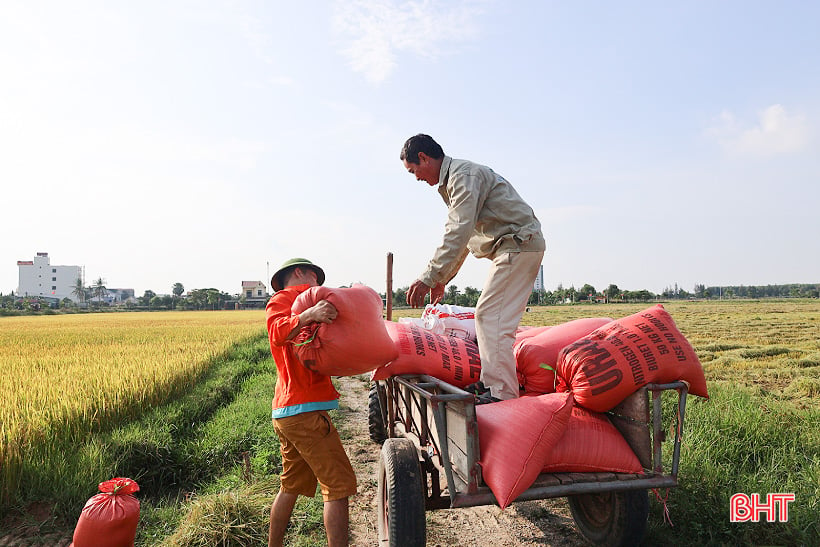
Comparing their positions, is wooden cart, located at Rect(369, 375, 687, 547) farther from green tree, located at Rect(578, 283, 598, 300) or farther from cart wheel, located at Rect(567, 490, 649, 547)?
green tree, located at Rect(578, 283, 598, 300)

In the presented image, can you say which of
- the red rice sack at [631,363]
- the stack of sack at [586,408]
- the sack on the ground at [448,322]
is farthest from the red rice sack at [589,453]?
the sack on the ground at [448,322]

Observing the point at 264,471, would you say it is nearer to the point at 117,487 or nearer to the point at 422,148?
the point at 117,487

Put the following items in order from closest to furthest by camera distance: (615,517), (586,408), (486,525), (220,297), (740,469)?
(586,408) → (615,517) → (486,525) → (740,469) → (220,297)

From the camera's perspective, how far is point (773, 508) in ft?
9.16

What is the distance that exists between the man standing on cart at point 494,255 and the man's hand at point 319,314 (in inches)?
35.0

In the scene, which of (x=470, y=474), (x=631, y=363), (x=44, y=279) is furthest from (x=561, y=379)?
(x=44, y=279)

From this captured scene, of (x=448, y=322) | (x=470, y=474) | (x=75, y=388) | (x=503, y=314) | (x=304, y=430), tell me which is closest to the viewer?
(x=470, y=474)

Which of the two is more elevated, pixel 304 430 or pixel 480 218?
pixel 480 218

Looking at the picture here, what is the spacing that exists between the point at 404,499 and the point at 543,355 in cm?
129

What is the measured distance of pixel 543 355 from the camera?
120 inches

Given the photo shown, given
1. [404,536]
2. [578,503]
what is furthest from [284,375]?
[578,503]

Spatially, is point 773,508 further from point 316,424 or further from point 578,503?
point 316,424

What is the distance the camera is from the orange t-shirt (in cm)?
235

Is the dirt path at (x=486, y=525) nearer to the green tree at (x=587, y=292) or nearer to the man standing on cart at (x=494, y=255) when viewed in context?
the man standing on cart at (x=494, y=255)
